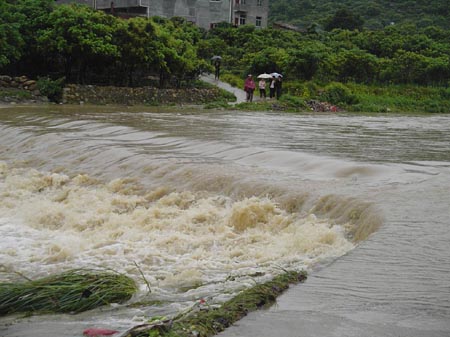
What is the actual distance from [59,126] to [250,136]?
16.7ft

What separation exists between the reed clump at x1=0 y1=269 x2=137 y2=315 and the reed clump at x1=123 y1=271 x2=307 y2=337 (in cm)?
80

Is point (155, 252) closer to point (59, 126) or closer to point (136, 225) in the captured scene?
point (136, 225)

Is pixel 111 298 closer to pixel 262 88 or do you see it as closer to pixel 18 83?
pixel 18 83

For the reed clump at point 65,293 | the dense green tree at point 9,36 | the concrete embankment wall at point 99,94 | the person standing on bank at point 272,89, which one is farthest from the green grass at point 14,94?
the reed clump at point 65,293

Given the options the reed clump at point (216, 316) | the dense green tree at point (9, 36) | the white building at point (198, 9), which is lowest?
the reed clump at point (216, 316)

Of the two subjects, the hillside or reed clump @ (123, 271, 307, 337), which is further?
the hillside

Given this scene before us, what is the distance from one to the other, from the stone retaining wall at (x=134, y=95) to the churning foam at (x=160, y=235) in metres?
16.4

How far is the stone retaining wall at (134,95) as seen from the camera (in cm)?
2586

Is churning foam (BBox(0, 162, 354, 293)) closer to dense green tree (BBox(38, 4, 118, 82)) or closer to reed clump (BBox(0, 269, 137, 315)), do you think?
reed clump (BBox(0, 269, 137, 315))

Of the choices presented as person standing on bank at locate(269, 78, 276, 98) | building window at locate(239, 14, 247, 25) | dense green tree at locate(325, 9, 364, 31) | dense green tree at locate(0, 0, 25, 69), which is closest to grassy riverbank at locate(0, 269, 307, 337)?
dense green tree at locate(0, 0, 25, 69)

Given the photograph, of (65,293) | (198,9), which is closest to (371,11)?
(198,9)

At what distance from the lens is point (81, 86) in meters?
26.1

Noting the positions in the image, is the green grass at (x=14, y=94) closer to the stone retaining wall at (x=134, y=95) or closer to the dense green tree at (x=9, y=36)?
the dense green tree at (x=9, y=36)

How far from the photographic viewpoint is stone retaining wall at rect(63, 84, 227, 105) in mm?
25859
